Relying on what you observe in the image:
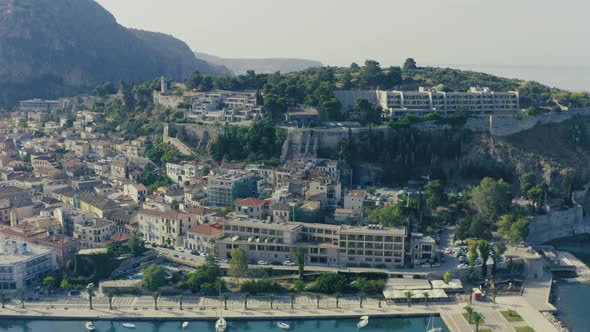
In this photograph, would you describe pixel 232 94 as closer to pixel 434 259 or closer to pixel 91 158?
pixel 91 158

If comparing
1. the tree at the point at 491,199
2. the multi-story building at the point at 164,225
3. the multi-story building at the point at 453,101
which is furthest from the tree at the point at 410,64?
the multi-story building at the point at 164,225

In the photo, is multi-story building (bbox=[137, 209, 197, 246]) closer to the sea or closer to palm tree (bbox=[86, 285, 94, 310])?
palm tree (bbox=[86, 285, 94, 310])

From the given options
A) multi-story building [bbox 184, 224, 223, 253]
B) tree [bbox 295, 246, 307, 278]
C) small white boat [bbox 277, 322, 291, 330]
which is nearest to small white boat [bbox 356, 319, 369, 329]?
small white boat [bbox 277, 322, 291, 330]

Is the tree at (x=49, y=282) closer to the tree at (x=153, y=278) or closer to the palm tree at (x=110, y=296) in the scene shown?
the palm tree at (x=110, y=296)

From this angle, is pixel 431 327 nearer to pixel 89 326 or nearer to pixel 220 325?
pixel 220 325

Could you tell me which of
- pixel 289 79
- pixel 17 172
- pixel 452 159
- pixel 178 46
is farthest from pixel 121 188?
pixel 178 46

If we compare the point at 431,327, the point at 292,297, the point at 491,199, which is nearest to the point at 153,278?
the point at 292,297
